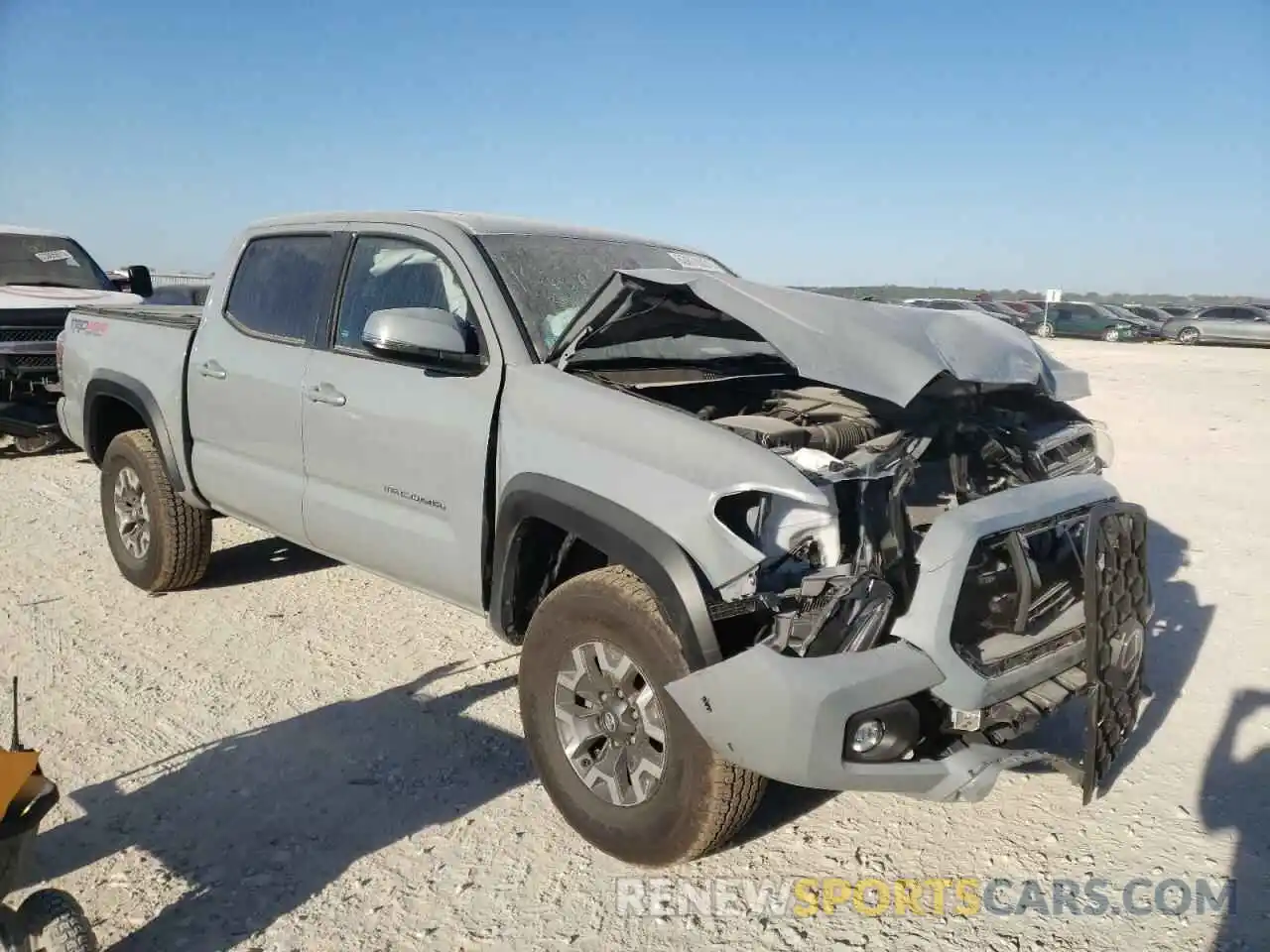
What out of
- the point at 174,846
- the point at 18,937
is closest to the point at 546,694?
the point at 174,846

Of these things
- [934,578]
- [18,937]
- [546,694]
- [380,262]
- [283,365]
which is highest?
[380,262]

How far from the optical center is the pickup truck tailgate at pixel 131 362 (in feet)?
16.5

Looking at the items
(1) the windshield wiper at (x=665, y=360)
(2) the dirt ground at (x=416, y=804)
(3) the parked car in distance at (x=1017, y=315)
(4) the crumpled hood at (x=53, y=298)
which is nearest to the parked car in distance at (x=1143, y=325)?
(3) the parked car in distance at (x=1017, y=315)

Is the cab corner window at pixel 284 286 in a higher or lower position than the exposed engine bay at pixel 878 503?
higher

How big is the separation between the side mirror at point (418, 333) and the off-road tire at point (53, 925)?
73.6 inches

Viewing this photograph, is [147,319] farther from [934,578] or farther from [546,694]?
[934,578]

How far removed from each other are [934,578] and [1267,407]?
13.2 meters

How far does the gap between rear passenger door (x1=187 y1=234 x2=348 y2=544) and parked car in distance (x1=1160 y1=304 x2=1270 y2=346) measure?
31.8 m

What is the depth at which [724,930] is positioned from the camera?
8.96 ft

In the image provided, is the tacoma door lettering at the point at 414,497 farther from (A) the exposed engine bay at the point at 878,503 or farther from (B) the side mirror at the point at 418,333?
(A) the exposed engine bay at the point at 878,503

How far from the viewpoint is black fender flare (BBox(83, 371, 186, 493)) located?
5062 millimetres

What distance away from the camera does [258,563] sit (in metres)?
6.01

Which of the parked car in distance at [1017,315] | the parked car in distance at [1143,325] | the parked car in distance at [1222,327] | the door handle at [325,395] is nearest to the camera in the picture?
the door handle at [325,395]

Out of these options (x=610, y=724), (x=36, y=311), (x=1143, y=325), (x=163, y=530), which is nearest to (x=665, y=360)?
(x=610, y=724)
